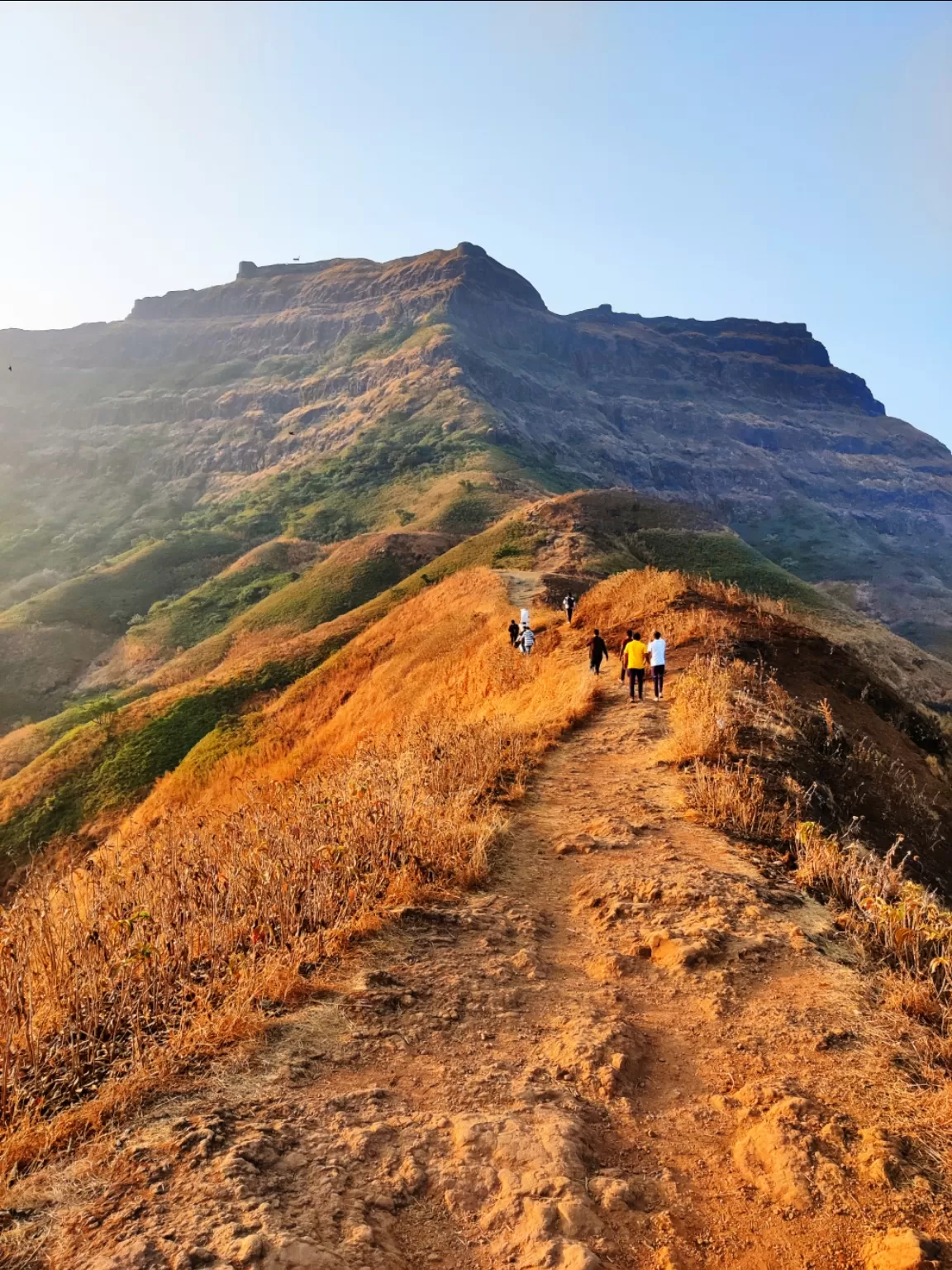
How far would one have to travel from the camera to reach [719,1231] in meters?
3.12

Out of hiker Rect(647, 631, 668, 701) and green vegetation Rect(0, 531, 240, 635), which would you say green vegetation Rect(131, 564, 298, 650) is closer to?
green vegetation Rect(0, 531, 240, 635)

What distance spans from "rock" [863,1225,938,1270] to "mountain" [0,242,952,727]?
6059cm

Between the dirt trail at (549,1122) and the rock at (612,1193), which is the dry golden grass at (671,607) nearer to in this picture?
the dirt trail at (549,1122)

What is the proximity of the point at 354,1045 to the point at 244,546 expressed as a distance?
86.2 m

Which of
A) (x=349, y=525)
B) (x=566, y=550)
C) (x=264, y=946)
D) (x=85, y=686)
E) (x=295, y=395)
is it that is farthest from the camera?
(x=295, y=395)

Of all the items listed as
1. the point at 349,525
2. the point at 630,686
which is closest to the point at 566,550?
the point at 630,686

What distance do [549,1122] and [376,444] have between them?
107 m

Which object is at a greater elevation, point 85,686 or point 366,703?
point 366,703

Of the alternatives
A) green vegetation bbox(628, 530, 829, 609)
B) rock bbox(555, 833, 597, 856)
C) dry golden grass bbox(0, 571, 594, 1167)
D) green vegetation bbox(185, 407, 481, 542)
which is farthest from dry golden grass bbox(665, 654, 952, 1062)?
green vegetation bbox(185, 407, 481, 542)

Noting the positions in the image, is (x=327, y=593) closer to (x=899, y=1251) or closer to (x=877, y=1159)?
(x=877, y=1159)

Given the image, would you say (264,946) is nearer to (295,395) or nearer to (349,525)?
(349,525)

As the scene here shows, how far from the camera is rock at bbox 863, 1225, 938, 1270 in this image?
2.87 m

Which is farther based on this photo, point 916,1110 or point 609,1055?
point 609,1055

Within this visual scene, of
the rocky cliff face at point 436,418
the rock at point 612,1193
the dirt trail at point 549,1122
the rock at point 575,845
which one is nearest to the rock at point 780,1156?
the dirt trail at point 549,1122
